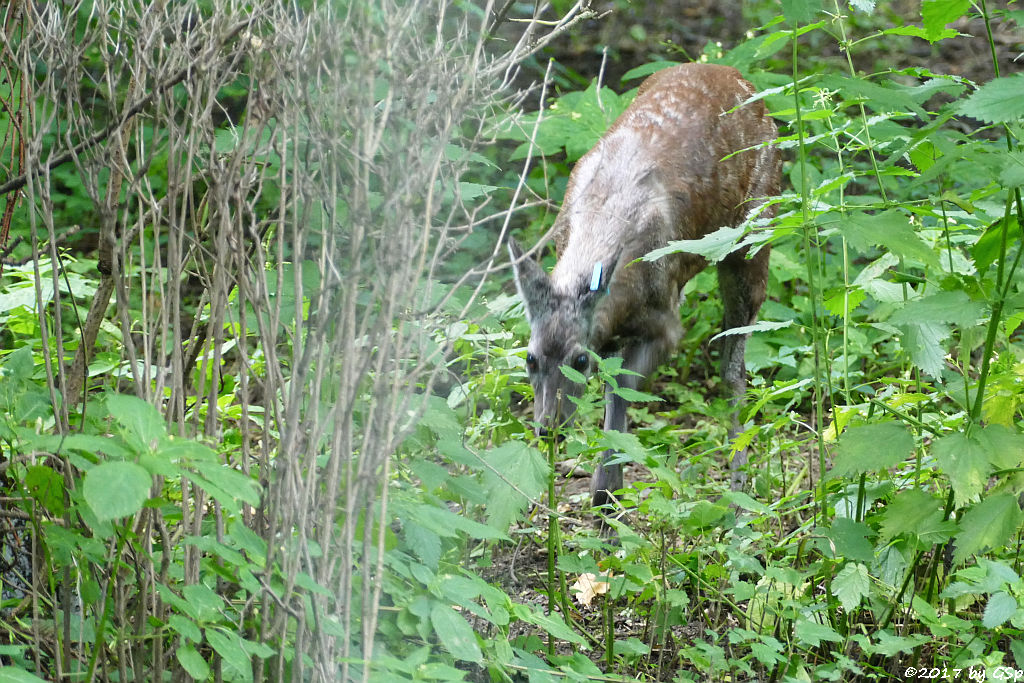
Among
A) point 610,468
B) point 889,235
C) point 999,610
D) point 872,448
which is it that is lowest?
point 610,468

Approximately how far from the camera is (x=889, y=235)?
254cm

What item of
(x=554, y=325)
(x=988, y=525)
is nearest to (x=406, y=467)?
(x=988, y=525)

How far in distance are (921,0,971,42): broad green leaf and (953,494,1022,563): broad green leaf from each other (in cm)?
120

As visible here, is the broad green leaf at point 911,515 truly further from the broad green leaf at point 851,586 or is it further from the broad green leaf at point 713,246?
the broad green leaf at point 713,246

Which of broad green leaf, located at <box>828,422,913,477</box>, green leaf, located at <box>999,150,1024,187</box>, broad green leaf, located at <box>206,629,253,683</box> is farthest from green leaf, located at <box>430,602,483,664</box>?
green leaf, located at <box>999,150,1024,187</box>

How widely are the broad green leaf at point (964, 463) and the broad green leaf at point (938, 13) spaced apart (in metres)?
1.03

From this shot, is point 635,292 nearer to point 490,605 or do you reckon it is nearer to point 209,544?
point 490,605

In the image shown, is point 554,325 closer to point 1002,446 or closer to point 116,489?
point 1002,446

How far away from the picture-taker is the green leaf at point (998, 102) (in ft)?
7.28

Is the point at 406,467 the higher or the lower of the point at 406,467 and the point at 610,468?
the higher

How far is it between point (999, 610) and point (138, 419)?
2020mm

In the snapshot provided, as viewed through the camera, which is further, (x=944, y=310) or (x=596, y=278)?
(x=596, y=278)

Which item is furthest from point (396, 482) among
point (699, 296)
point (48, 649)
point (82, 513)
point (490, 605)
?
point (699, 296)

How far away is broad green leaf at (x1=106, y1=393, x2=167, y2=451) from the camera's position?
1618 mm
